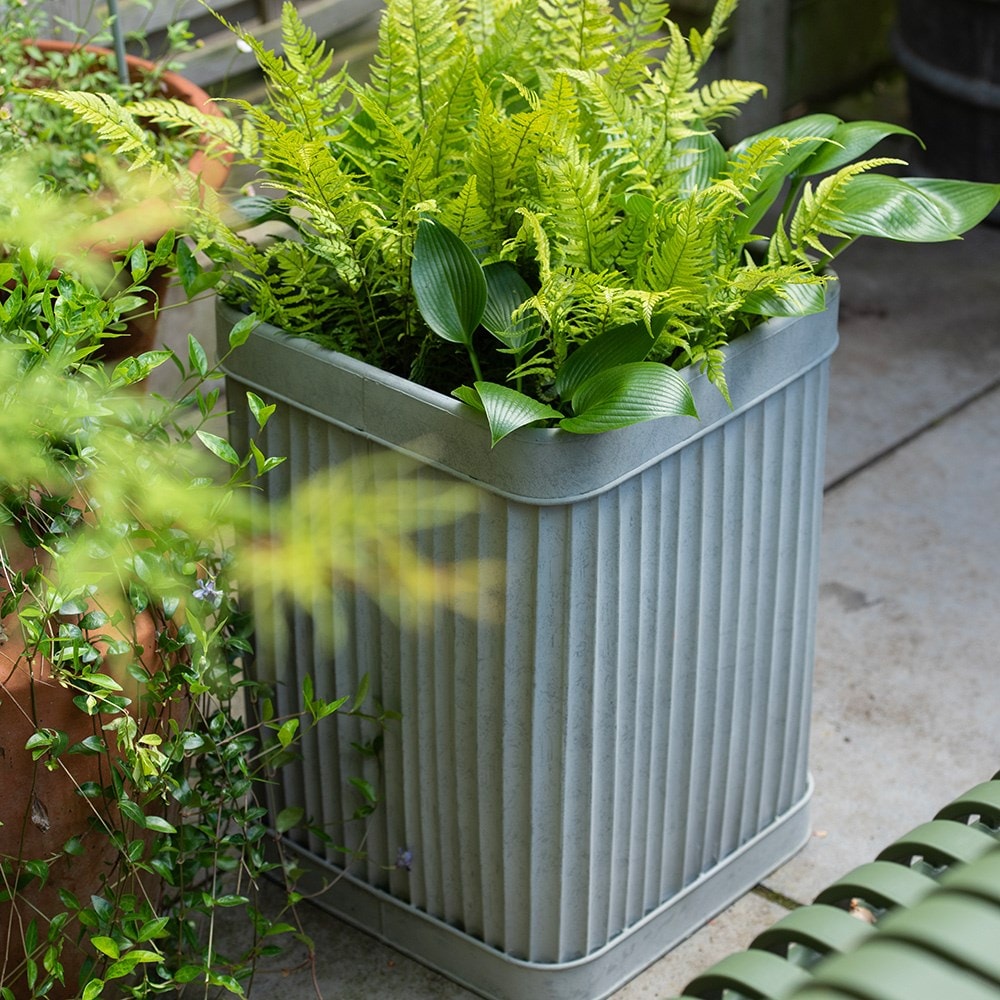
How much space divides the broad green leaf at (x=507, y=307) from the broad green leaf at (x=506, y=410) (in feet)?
0.25

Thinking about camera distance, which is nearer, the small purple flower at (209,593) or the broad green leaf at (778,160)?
the small purple flower at (209,593)

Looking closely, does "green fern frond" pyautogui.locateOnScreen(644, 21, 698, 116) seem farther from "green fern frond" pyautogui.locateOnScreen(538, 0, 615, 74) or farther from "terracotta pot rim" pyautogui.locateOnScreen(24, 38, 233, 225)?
"terracotta pot rim" pyautogui.locateOnScreen(24, 38, 233, 225)

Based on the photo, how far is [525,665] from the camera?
1.54 metres

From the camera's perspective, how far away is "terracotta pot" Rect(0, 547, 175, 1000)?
1404mm

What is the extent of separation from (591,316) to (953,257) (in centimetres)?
246

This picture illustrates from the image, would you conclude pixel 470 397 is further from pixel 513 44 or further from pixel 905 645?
pixel 905 645

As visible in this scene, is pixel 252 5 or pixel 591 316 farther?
pixel 252 5

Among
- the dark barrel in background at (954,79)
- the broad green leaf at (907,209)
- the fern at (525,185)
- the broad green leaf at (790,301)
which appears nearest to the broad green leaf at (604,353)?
the fern at (525,185)

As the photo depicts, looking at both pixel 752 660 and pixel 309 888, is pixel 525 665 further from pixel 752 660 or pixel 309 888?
pixel 309 888

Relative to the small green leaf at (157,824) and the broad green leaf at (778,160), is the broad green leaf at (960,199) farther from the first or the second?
the small green leaf at (157,824)

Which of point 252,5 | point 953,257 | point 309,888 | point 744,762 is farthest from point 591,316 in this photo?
point 953,257

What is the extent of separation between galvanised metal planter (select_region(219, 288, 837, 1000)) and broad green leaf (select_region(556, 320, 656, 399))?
0.07m

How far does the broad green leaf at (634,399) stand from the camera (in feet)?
4.52

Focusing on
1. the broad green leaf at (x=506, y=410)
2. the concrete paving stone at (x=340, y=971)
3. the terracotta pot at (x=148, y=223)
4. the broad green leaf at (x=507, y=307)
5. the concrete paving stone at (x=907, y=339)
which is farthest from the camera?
the concrete paving stone at (x=907, y=339)
